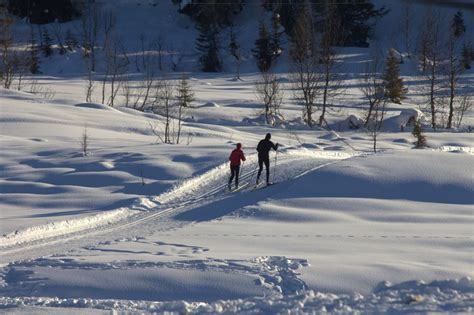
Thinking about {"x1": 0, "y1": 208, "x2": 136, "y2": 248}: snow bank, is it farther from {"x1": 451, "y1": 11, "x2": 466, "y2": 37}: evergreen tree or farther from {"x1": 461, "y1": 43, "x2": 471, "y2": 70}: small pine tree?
{"x1": 451, "y1": 11, "x2": 466, "y2": 37}: evergreen tree

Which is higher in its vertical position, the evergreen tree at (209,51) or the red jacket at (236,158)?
the evergreen tree at (209,51)

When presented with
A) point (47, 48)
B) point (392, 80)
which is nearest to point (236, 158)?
point (392, 80)

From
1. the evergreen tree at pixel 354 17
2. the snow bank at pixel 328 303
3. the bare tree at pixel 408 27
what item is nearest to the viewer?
the snow bank at pixel 328 303

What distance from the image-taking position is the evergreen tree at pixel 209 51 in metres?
60.3

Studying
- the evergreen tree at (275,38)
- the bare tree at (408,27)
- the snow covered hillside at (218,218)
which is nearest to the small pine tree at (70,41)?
the evergreen tree at (275,38)

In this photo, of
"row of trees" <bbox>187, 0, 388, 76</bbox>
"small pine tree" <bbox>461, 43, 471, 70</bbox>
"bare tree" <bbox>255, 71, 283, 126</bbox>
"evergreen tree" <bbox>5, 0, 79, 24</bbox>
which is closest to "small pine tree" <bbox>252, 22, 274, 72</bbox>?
"row of trees" <bbox>187, 0, 388, 76</bbox>

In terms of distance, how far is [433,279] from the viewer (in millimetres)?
8766

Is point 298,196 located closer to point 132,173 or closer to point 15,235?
point 132,173

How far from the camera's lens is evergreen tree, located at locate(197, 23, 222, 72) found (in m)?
60.3

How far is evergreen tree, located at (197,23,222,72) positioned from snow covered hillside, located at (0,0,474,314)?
913 inches

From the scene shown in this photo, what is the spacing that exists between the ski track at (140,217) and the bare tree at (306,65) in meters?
16.3

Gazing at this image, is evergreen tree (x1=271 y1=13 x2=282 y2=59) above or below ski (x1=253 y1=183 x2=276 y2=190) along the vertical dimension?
above

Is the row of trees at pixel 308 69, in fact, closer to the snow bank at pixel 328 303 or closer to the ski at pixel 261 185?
the ski at pixel 261 185

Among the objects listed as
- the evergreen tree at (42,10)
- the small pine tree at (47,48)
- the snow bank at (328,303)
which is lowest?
the snow bank at (328,303)
